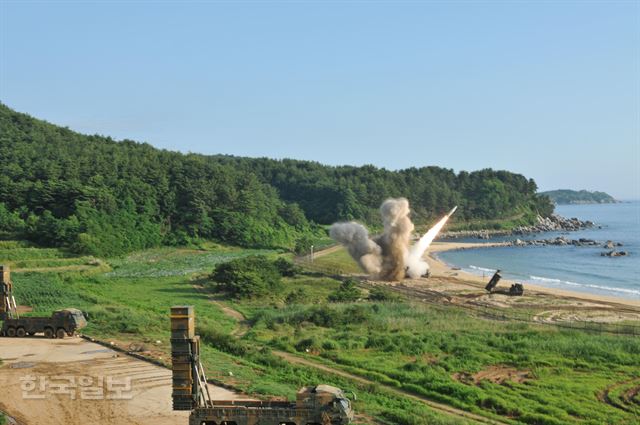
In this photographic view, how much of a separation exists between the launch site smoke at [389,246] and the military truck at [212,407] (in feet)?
166

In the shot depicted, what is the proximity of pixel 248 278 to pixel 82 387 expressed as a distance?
1196 inches

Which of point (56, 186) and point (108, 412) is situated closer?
point (108, 412)

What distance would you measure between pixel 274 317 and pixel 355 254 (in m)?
28.6

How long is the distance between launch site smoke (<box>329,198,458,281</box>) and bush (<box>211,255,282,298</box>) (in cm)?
1400

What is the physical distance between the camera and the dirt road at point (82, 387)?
69.6ft

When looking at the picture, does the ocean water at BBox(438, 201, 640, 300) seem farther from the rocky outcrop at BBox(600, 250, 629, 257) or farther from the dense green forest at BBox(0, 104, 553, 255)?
the dense green forest at BBox(0, 104, 553, 255)

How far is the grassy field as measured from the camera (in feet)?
82.1

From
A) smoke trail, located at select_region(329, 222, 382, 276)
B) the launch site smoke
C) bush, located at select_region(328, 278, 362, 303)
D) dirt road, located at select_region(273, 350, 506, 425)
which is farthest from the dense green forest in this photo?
dirt road, located at select_region(273, 350, 506, 425)

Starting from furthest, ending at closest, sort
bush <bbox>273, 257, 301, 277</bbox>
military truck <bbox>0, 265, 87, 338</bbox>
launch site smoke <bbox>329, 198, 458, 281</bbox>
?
bush <bbox>273, 257, 301, 277</bbox>
launch site smoke <bbox>329, 198, 458, 281</bbox>
military truck <bbox>0, 265, 87, 338</bbox>

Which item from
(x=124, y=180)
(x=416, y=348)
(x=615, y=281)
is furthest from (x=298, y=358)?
(x=124, y=180)

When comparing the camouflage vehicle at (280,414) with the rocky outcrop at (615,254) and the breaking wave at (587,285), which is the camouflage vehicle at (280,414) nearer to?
the breaking wave at (587,285)

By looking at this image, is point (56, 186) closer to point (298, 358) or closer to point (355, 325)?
point (355, 325)

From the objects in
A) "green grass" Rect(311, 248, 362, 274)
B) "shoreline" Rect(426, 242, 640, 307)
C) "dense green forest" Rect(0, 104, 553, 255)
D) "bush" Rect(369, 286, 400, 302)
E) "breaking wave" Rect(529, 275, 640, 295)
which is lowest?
"breaking wave" Rect(529, 275, 640, 295)

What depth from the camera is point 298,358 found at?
31891mm
